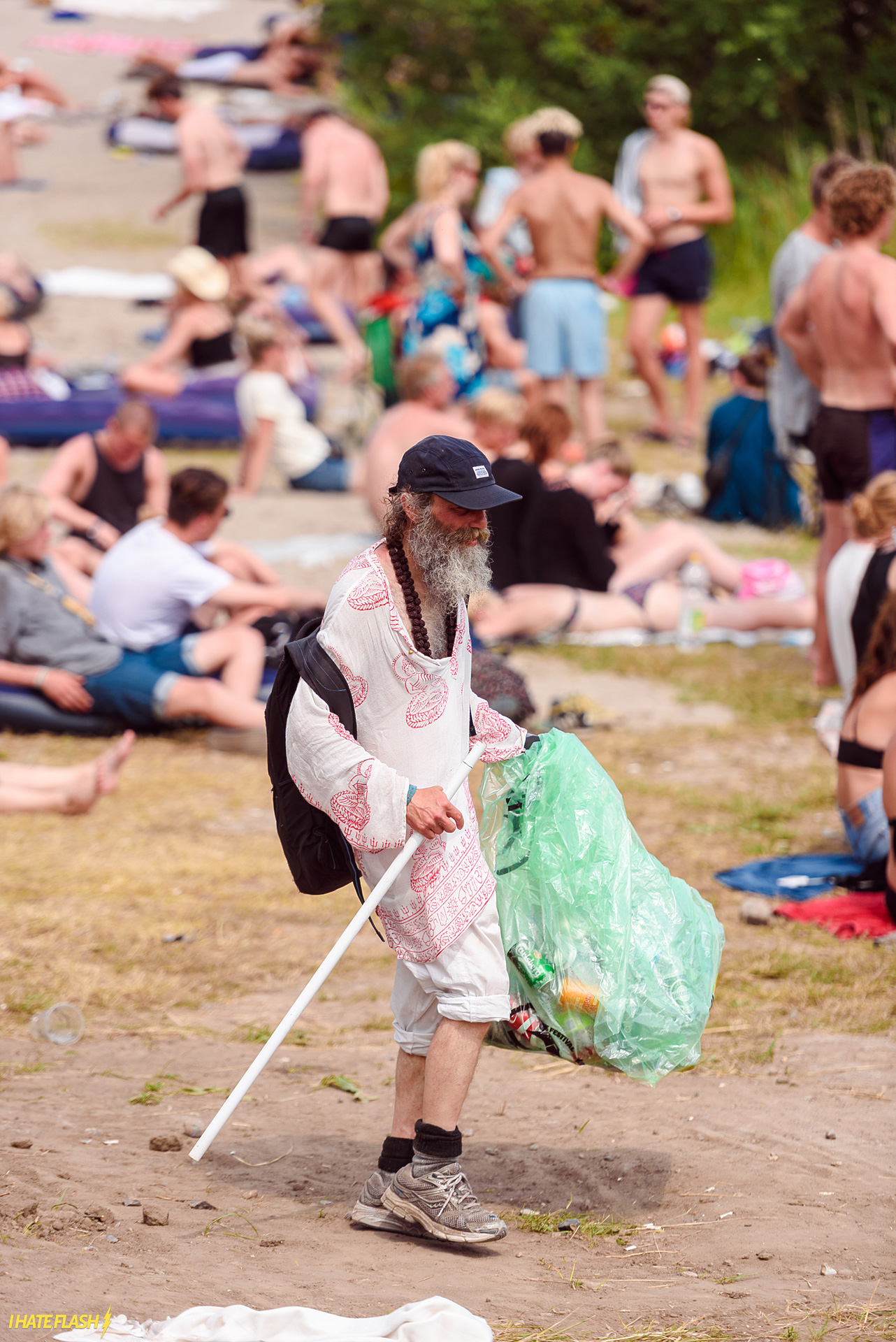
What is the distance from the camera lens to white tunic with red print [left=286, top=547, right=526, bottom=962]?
3.13m

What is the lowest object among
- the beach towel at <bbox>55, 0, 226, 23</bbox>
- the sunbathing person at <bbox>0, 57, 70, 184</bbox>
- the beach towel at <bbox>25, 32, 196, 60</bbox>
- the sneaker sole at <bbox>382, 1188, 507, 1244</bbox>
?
the sneaker sole at <bbox>382, 1188, 507, 1244</bbox>

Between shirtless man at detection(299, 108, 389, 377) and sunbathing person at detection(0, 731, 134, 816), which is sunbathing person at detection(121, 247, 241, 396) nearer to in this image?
shirtless man at detection(299, 108, 389, 377)

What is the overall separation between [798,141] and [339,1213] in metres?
14.6

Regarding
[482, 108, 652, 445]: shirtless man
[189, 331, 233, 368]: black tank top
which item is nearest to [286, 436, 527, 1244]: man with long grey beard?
[482, 108, 652, 445]: shirtless man

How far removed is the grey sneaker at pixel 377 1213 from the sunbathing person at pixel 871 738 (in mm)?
2440

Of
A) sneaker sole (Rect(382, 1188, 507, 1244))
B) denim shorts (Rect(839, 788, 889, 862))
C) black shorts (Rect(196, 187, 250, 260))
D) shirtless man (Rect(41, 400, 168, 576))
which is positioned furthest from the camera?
black shorts (Rect(196, 187, 250, 260))

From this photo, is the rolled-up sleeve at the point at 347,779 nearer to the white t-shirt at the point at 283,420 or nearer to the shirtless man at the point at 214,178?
the white t-shirt at the point at 283,420

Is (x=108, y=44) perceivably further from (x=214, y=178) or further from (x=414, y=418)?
(x=414, y=418)

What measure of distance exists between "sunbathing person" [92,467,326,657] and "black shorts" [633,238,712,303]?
519cm

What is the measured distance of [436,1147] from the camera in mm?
3262

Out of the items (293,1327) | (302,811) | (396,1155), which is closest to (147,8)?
(302,811)

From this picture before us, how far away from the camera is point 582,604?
333 inches

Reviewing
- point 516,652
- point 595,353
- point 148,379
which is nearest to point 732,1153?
point 516,652

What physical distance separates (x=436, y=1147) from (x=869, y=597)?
3424mm
